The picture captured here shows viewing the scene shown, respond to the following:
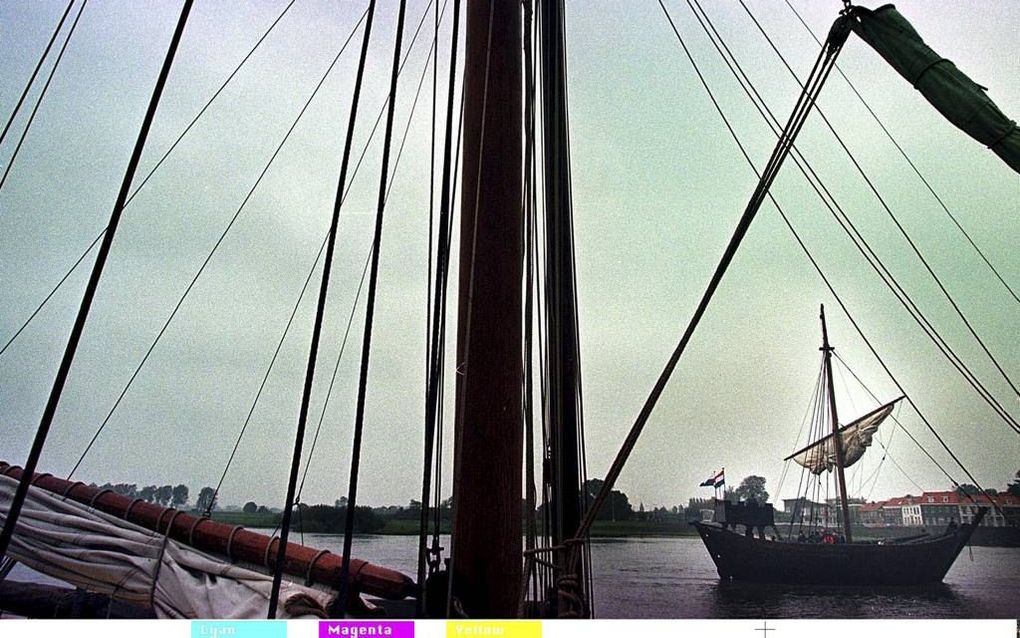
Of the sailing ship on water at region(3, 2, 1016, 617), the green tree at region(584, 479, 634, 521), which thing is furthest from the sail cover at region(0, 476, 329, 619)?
the green tree at region(584, 479, 634, 521)

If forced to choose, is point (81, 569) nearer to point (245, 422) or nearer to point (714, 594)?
point (245, 422)

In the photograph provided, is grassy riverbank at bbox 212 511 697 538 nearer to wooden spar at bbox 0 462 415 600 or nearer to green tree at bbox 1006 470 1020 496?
wooden spar at bbox 0 462 415 600

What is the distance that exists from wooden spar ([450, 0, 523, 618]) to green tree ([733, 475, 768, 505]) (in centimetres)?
229

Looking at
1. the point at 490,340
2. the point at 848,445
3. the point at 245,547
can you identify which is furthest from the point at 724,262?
the point at 848,445

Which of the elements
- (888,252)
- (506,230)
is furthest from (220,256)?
(888,252)

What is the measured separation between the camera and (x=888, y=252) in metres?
2.54

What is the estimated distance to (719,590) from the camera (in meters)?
4.29

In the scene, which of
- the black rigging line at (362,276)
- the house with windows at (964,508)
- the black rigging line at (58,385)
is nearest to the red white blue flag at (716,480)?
the house with windows at (964,508)

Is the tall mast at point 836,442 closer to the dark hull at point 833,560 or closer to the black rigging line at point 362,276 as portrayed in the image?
the dark hull at point 833,560

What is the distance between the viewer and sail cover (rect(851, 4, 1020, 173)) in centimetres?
116

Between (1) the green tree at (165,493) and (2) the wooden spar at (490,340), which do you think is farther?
(1) the green tree at (165,493)

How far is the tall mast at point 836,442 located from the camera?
277 centimetres

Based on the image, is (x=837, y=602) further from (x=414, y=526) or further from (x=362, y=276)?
(x=362, y=276)

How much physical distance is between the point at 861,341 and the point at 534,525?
2007mm
